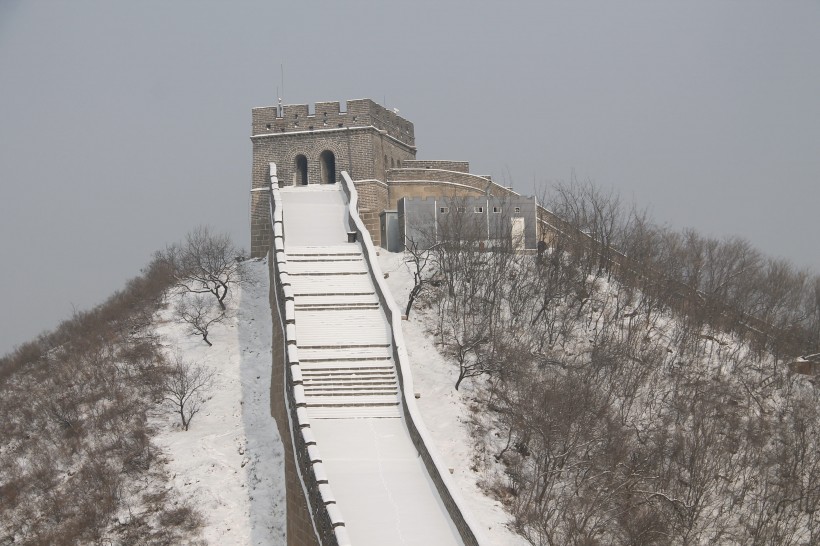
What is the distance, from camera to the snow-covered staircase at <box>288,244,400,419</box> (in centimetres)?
2617

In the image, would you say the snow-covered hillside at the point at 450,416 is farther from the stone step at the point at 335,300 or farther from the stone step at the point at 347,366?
the stone step at the point at 335,300

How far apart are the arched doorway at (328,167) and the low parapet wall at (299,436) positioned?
743 cm

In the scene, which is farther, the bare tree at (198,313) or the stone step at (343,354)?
the bare tree at (198,313)

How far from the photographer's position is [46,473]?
90.7 feet

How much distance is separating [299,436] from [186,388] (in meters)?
6.26

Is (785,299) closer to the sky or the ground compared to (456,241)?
closer to the ground

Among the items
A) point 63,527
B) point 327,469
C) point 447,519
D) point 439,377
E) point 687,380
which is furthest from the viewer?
point 687,380

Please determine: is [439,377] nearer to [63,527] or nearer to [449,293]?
[449,293]

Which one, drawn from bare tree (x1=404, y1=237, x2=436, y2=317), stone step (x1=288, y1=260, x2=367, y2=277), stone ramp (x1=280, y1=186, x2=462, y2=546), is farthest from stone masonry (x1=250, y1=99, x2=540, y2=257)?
stone step (x1=288, y1=260, x2=367, y2=277)

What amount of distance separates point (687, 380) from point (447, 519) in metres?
13.4

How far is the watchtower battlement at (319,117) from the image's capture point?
40.2 meters

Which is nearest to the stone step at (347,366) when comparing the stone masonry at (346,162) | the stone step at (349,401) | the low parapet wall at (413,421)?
the low parapet wall at (413,421)

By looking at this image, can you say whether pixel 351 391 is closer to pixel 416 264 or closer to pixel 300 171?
pixel 416 264

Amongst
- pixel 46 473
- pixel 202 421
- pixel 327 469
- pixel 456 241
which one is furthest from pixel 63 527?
pixel 456 241
